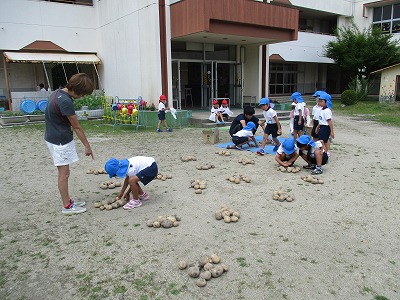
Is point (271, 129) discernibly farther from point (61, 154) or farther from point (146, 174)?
point (61, 154)

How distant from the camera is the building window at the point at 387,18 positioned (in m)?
26.6

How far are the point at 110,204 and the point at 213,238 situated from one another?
5.69ft

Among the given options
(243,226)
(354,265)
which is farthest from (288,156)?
(354,265)

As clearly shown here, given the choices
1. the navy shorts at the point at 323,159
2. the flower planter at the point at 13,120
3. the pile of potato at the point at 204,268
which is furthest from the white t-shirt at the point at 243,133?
the flower planter at the point at 13,120

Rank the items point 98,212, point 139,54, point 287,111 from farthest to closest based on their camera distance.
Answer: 1. point 287,111
2. point 139,54
3. point 98,212

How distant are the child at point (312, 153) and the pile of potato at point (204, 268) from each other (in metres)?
3.79

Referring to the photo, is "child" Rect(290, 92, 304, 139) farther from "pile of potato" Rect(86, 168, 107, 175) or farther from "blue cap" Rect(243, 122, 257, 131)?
"pile of potato" Rect(86, 168, 107, 175)

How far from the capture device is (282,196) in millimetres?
5156

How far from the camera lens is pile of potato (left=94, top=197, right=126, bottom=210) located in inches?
191

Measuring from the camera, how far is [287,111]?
16.8 m

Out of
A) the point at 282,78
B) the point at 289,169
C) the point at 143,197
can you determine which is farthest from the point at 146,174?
the point at 282,78

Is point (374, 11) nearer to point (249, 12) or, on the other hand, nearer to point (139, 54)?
point (249, 12)

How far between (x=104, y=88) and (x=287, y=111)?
988 cm

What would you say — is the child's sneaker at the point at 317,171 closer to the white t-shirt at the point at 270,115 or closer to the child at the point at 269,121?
the child at the point at 269,121
